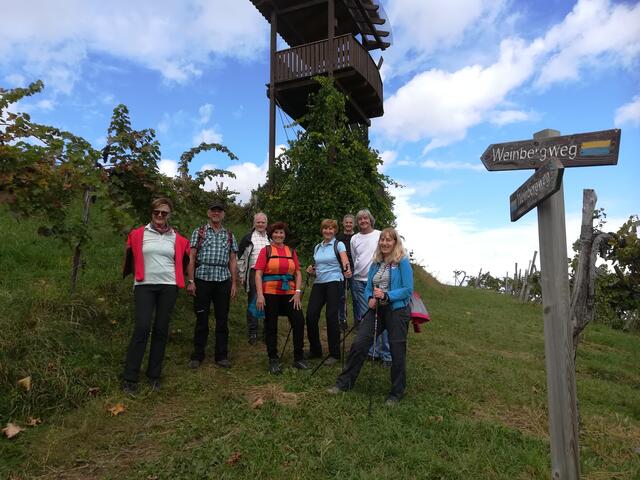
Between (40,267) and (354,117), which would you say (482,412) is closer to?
(40,267)

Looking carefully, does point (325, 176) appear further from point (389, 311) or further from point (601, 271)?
point (389, 311)

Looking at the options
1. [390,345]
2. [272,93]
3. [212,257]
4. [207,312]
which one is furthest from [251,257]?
[272,93]


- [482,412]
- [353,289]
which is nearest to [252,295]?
[353,289]

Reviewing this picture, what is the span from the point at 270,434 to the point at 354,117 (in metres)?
12.3

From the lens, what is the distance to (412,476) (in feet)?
10.2

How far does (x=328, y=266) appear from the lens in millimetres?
5371

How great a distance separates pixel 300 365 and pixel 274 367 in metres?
0.32

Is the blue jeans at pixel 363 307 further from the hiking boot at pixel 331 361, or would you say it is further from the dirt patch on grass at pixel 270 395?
the dirt patch on grass at pixel 270 395

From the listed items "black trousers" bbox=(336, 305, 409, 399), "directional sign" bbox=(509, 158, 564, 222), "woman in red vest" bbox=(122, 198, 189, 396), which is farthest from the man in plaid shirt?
"directional sign" bbox=(509, 158, 564, 222)

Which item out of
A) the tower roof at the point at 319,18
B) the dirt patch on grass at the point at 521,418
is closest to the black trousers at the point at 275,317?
the dirt patch on grass at the point at 521,418

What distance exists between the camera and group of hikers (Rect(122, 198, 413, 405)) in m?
4.45

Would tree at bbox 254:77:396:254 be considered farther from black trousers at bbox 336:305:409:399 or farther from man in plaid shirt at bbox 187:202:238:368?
black trousers at bbox 336:305:409:399

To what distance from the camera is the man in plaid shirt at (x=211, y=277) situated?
5109mm

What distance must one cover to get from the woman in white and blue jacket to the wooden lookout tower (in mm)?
8662
